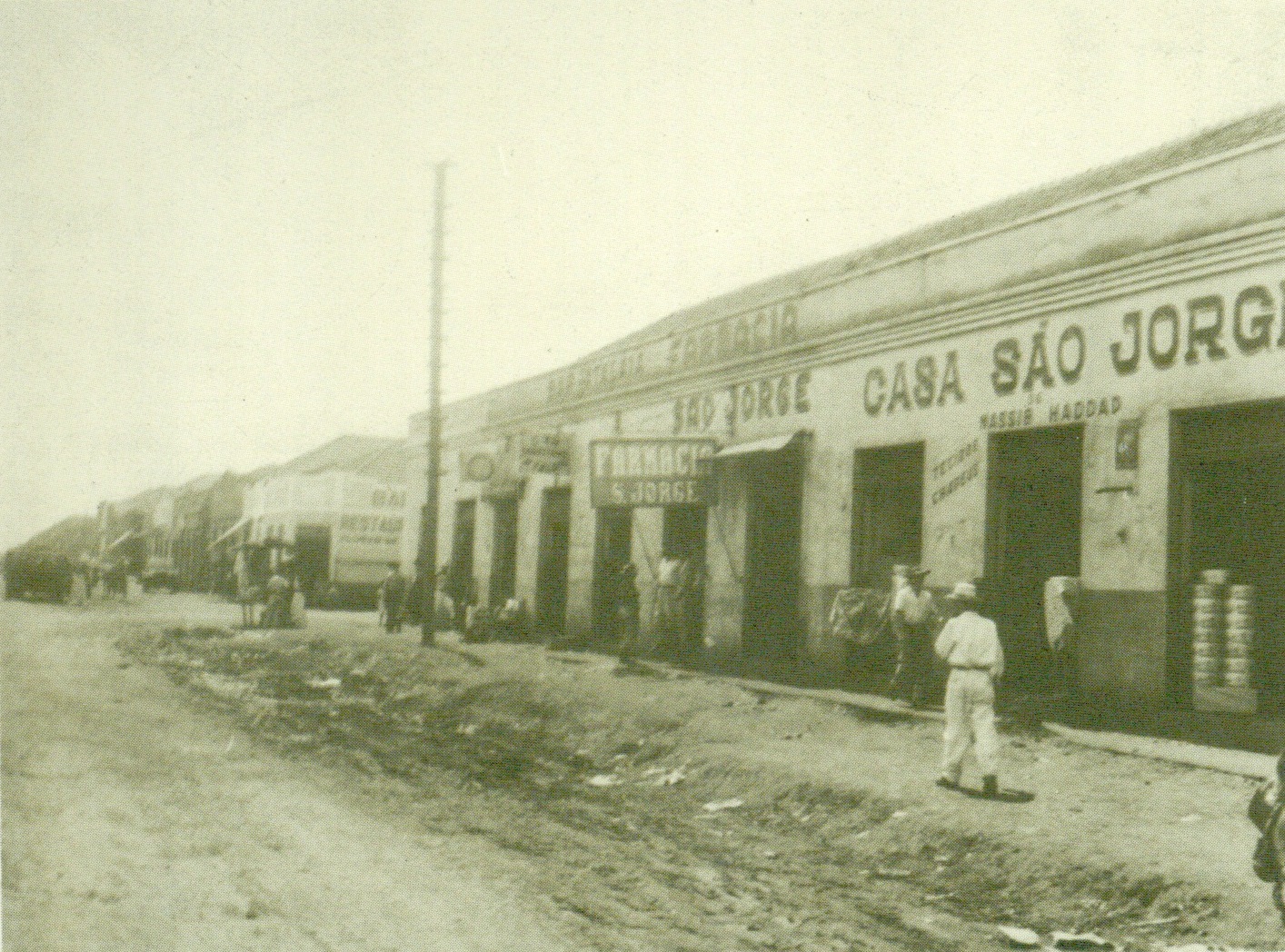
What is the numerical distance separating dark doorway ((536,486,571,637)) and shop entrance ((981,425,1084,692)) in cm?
1225

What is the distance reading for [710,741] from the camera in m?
12.3

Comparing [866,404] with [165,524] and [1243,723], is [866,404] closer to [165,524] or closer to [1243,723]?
[1243,723]

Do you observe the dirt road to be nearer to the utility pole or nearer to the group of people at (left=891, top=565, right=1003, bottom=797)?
the group of people at (left=891, top=565, right=1003, bottom=797)

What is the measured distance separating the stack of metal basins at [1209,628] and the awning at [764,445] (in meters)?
6.41

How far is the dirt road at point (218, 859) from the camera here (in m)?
5.65

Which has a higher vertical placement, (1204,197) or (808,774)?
(1204,197)

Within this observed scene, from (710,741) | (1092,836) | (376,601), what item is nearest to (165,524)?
(376,601)

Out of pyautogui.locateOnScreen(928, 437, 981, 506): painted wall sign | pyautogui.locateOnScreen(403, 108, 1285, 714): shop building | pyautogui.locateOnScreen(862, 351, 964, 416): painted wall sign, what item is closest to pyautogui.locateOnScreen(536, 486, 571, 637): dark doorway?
pyautogui.locateOnScreen(403, 108, 1285, 714): shop building

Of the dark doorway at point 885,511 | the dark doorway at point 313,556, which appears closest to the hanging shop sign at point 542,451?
the dark doorway at point 885,511

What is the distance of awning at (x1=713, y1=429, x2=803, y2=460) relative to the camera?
55.1 feet

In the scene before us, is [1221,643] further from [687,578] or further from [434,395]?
[434,395]

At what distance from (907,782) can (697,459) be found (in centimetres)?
917

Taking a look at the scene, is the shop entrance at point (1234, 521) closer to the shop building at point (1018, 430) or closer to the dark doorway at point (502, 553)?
the shop building at point (1018, 430)

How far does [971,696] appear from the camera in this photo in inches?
385
